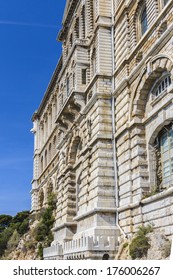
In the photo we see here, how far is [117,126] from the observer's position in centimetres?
2366

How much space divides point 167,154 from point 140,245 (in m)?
4.09

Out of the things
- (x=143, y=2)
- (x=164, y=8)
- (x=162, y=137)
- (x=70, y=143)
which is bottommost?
(x=162, y=137)

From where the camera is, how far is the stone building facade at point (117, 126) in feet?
64.6

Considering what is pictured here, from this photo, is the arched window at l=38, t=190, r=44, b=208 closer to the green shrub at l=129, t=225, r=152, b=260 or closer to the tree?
the tree

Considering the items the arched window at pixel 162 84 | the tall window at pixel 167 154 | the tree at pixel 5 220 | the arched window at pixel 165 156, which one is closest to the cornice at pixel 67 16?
the arched window at pixel 162 84

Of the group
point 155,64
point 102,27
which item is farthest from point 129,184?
point 102,27

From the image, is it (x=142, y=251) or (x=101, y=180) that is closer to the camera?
(x=142, y=251)

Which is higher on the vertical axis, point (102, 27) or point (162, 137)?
point (102, 27)

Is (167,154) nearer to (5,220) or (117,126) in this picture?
(117,126)

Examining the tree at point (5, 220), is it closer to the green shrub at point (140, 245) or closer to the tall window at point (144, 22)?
the tall window at point (144, 22)

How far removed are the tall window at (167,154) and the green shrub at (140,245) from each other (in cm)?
230

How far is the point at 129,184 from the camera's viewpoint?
69.8 feet
